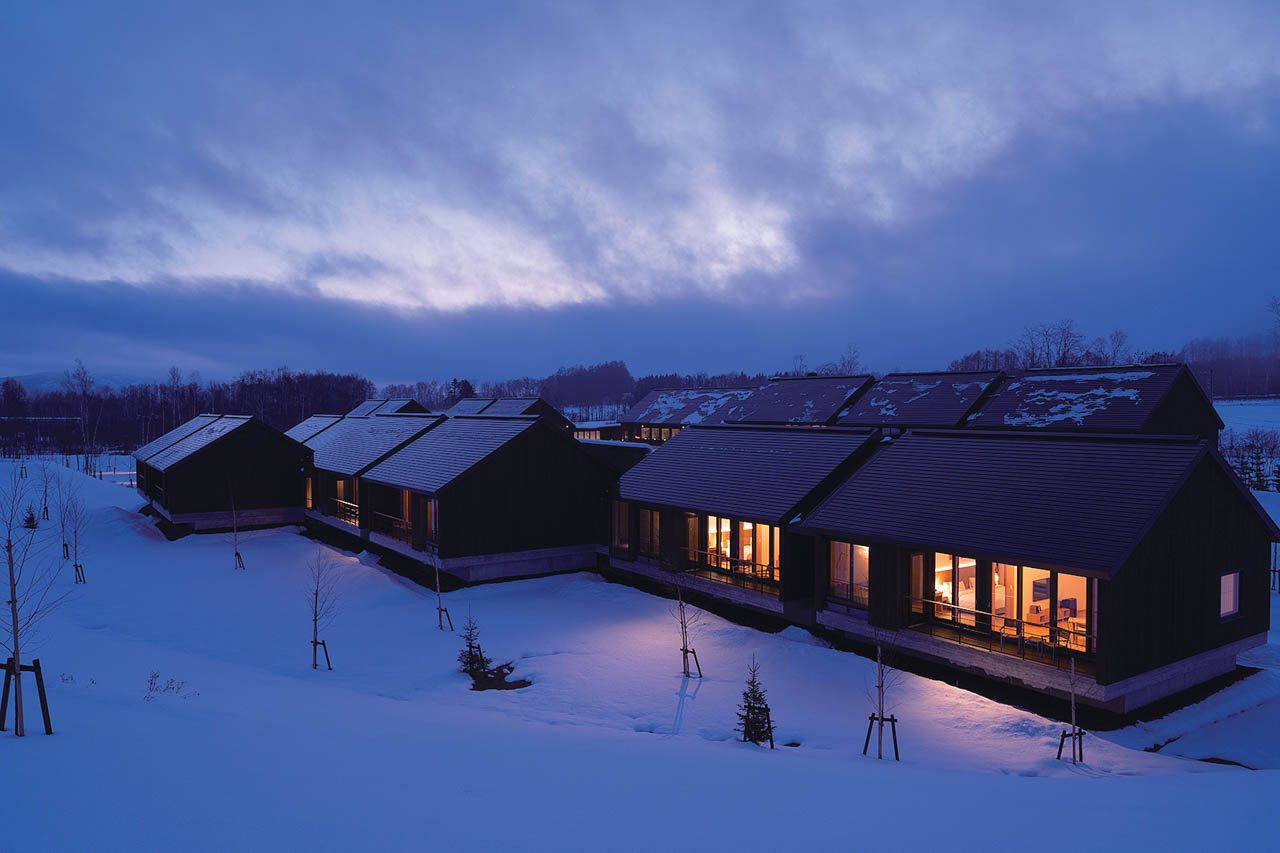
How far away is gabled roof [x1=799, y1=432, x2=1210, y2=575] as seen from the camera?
13977 mm

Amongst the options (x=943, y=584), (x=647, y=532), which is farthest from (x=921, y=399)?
(x=943, y=584)

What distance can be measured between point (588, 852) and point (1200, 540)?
575 inches

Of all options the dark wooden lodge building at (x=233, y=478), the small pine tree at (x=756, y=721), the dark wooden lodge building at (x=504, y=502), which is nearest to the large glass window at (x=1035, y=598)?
the small pine tree at (x=756, y=721)

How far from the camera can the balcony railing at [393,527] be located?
26.9 m

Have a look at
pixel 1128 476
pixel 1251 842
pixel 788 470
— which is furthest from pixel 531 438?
pixel 1251 842

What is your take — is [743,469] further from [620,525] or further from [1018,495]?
[1018,495]

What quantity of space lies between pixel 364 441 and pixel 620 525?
602 inches

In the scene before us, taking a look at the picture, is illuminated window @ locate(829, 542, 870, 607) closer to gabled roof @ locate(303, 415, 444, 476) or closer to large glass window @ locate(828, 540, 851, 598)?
large glass window @ locate(828, 540, 851, 598)

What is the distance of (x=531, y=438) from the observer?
2581 cm

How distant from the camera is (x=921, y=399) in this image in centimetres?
3859

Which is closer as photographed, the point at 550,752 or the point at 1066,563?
the point at 550,752

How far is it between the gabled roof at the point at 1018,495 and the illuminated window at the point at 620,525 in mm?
8408

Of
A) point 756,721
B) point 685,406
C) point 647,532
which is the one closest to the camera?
point 756,721

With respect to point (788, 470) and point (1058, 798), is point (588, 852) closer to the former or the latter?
point (1058, 798)
